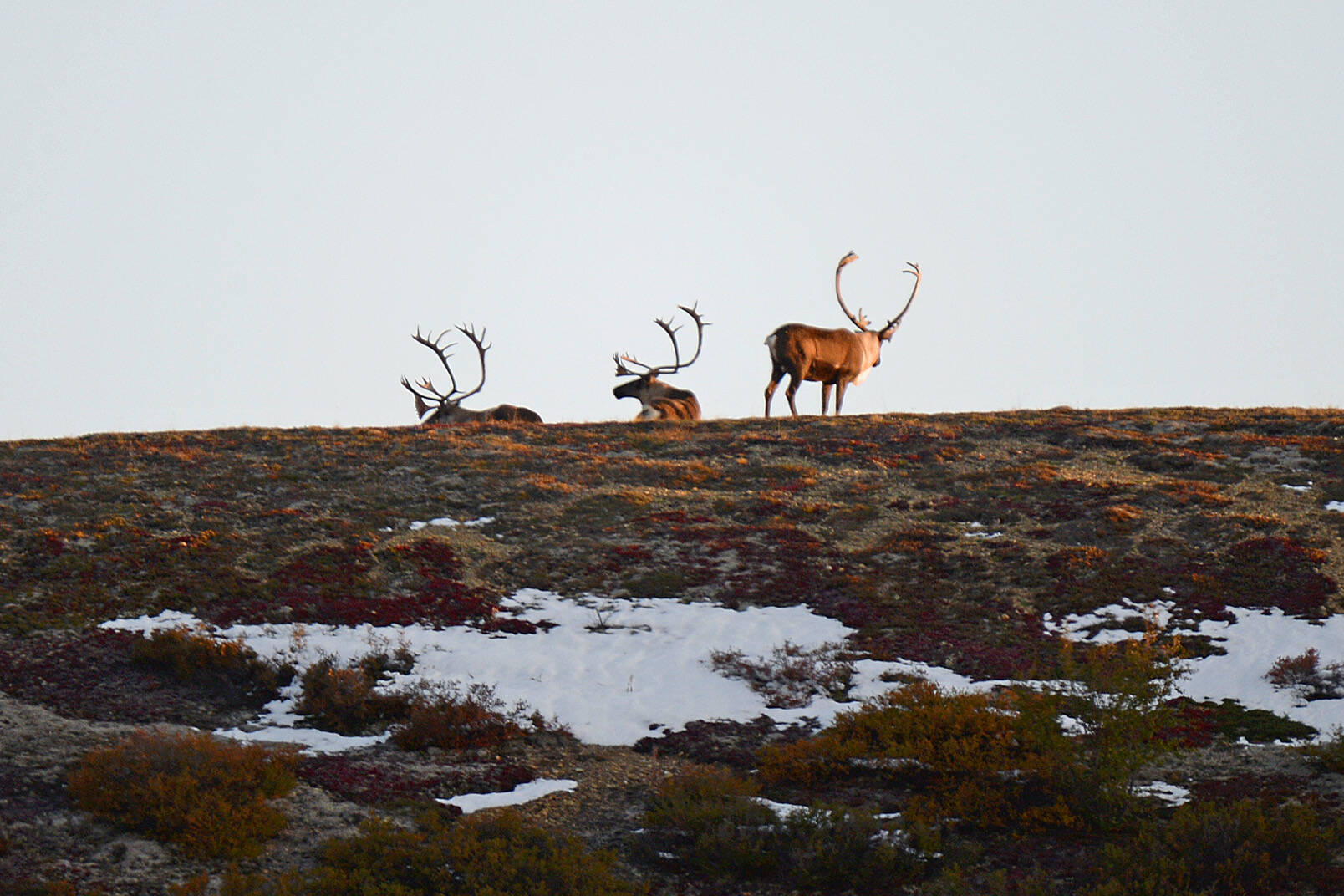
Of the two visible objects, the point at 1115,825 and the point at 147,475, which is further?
the point at 147,475

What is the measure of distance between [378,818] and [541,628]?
5318 millimetres

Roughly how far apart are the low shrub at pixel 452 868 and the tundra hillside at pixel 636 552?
45cm

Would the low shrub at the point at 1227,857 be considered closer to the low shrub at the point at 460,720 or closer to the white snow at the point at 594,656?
the white snow at the point at 594,656

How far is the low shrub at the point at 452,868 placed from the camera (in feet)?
23.9

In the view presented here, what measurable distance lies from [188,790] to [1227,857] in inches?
295

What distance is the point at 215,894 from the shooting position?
7.38 metres

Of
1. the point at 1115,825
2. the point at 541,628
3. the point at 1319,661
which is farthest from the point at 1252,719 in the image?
the point at 541,628

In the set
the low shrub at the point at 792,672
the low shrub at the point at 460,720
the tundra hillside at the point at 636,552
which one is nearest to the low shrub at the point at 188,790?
the tundra hillside at the point at 636,552

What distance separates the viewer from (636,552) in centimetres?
1603

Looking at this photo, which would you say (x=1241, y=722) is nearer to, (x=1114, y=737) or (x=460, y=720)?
(x=1114, y=737)

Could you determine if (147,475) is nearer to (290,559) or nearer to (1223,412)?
(290,559)

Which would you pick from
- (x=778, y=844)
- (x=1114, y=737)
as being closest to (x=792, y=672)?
(x=1114, y=737)

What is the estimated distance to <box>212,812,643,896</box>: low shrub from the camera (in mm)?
7289

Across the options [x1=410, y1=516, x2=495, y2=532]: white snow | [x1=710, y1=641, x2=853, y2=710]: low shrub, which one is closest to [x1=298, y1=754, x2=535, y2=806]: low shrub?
[x1=710, y1=641, x2=853, y2=710]: low shrub
